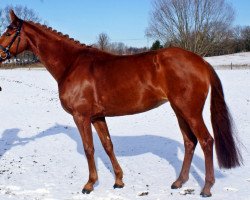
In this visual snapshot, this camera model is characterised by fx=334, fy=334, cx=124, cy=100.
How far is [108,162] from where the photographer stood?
6.00m

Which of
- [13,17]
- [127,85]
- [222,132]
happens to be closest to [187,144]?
[222,132]

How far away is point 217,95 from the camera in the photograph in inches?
179

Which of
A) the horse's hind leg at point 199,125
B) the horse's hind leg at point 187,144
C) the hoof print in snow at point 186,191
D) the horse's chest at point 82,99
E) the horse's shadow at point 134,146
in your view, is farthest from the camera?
the horse's shadow at point 134,146

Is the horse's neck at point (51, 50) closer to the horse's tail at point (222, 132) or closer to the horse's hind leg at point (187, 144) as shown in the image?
the horse's hind leg at point (187, 144)

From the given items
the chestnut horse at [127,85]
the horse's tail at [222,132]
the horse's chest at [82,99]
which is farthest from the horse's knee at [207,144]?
the horse's chest at [82,99]

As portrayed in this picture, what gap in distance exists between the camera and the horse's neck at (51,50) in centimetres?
503

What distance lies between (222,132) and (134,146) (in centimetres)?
279

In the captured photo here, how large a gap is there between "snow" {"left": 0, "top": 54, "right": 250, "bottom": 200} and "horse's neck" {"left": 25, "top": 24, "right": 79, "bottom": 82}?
1.64m

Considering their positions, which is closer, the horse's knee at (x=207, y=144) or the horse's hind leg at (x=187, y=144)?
the horse's knee at (x=207, y=144)

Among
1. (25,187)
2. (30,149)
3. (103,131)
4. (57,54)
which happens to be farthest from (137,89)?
(30,149)

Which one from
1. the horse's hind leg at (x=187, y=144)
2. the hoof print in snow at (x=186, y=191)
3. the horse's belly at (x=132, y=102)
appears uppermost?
the horse's belly at (x=132, y=102)

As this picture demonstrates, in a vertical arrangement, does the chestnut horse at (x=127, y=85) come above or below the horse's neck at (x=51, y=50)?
below

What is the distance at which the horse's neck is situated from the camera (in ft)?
16.5

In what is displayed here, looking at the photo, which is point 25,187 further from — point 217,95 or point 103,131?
point 217,95
